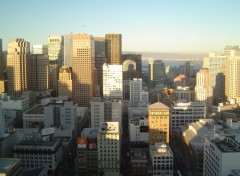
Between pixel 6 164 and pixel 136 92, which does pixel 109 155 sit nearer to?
pixel 6 164

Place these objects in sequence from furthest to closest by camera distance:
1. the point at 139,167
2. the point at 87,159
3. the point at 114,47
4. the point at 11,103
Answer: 1. the point at 114,47
2. the point at 11,103
3. the point at 87,159
4. the point at 139,167

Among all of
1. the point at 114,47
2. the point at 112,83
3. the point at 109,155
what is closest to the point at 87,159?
the point at 109,155

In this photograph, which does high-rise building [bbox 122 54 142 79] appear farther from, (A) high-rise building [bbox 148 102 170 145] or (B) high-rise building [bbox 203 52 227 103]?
(A) high-rise building [bbox 148 102 170 145]

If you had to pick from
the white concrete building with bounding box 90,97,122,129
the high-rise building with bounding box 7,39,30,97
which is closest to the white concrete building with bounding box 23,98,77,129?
the white concrete building with bounding box 90,97,122,129

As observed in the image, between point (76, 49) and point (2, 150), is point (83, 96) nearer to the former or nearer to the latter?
point (76, 49)

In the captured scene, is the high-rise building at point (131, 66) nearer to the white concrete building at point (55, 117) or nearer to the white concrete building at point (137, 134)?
the white concrete building at point (55, 117)

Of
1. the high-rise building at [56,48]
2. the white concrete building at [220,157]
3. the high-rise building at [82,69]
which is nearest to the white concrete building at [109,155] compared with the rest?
the white concrete building at [220,157]
